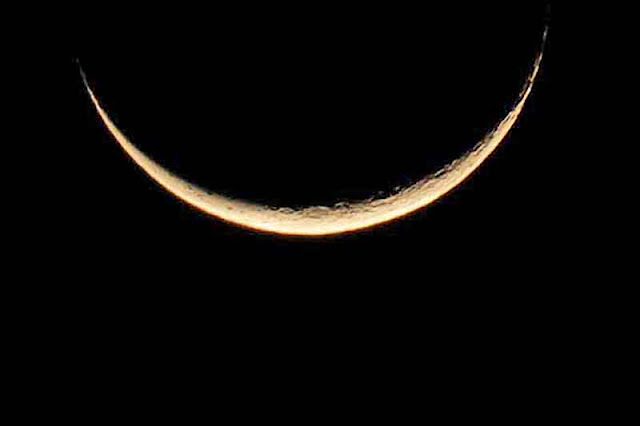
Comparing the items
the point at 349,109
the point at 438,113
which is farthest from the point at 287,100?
the point at 438,113

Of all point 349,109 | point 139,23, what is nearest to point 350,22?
point 349,109

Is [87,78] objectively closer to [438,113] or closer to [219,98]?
[219,98]

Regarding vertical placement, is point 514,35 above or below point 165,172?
above

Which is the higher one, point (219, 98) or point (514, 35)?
point (514, 35)

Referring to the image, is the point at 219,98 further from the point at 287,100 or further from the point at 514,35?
the point at 514,35

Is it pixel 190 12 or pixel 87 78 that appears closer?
pixel 190 12

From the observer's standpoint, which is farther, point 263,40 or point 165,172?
point 165,172
